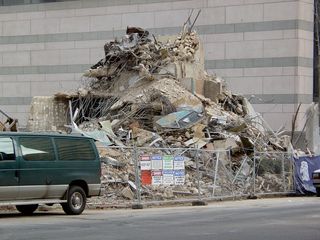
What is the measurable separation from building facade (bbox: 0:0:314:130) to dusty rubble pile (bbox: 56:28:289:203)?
9.58 feet

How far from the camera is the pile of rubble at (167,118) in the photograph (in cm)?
2300

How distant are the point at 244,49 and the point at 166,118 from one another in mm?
9882

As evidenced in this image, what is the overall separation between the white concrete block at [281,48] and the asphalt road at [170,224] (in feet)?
48.7

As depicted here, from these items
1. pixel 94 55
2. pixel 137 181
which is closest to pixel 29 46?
pixel 94 55

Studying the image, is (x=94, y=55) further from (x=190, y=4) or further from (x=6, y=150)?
(x=6, y=150)

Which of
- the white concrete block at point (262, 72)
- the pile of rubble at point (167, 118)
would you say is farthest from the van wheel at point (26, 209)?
the white concrete block at point (262, 72)

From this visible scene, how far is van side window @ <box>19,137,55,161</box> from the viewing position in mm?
16688

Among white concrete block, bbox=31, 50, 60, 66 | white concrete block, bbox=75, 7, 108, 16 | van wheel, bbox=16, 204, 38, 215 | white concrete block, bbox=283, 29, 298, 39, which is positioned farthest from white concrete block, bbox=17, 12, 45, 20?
van wheel, bbox=16, 204, 38, 215

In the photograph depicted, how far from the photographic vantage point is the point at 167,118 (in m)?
26.8

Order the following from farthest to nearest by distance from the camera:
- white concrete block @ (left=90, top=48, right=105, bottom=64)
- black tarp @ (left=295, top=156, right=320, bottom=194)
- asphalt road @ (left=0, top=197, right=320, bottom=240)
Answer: white concrete block @ (left=90, top=48, right=105, bottom=64), black tarp @ (left=295, top=156, right=320, bottom=194), asphalt road @ (left=0, top=197, right=320, bottom=240)

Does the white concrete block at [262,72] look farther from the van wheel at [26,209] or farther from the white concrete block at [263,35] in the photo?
the van wheel at [26,209]

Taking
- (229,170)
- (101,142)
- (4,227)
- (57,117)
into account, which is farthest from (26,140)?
(57,117)

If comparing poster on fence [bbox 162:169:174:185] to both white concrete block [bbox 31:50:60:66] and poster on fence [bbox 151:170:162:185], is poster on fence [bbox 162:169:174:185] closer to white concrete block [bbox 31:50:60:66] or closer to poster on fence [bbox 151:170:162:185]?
poster on fence [bbox 151:170:162:185]

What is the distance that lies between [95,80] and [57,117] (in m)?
2.41
